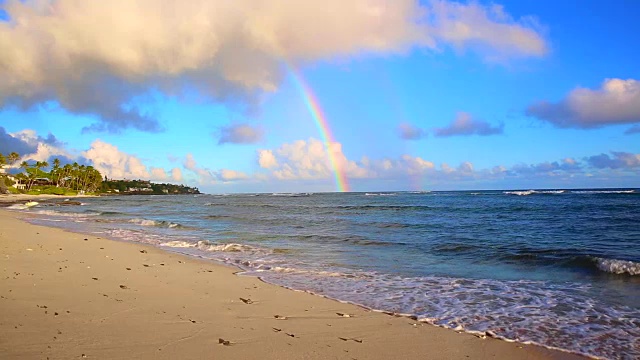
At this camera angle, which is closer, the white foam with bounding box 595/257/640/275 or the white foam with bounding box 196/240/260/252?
the white foam with bounding box 595/257/640/275

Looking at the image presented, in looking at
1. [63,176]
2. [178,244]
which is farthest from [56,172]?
[178,244]

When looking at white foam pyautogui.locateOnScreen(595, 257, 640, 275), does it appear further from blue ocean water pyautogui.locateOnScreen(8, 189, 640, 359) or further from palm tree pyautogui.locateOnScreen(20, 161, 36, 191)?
palm tree pyautogui.locateOnScreen(20, 161, 36, 191)

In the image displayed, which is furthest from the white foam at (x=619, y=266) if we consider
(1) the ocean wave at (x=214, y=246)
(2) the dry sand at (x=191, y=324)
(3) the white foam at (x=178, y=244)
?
(3) the white foam at (x=178, y=244)

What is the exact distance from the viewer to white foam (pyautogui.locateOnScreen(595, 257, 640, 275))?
1152 cm

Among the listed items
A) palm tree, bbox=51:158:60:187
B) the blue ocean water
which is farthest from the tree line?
the blue ocean water

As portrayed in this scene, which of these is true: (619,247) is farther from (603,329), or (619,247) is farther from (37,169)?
(37,169)

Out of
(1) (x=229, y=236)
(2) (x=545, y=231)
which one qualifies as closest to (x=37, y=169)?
(1) (x=229, y=236)

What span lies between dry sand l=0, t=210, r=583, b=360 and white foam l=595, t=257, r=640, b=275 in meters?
7.82

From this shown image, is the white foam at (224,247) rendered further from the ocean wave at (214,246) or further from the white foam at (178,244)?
the white foam at (178,244)

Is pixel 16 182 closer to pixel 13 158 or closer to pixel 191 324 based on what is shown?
pixel 13 158

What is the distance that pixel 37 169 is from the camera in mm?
133625

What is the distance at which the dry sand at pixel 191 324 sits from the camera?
16.2 feet

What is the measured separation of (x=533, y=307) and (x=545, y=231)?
16.9 meters

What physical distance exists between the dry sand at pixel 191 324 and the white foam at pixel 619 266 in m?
7.82
